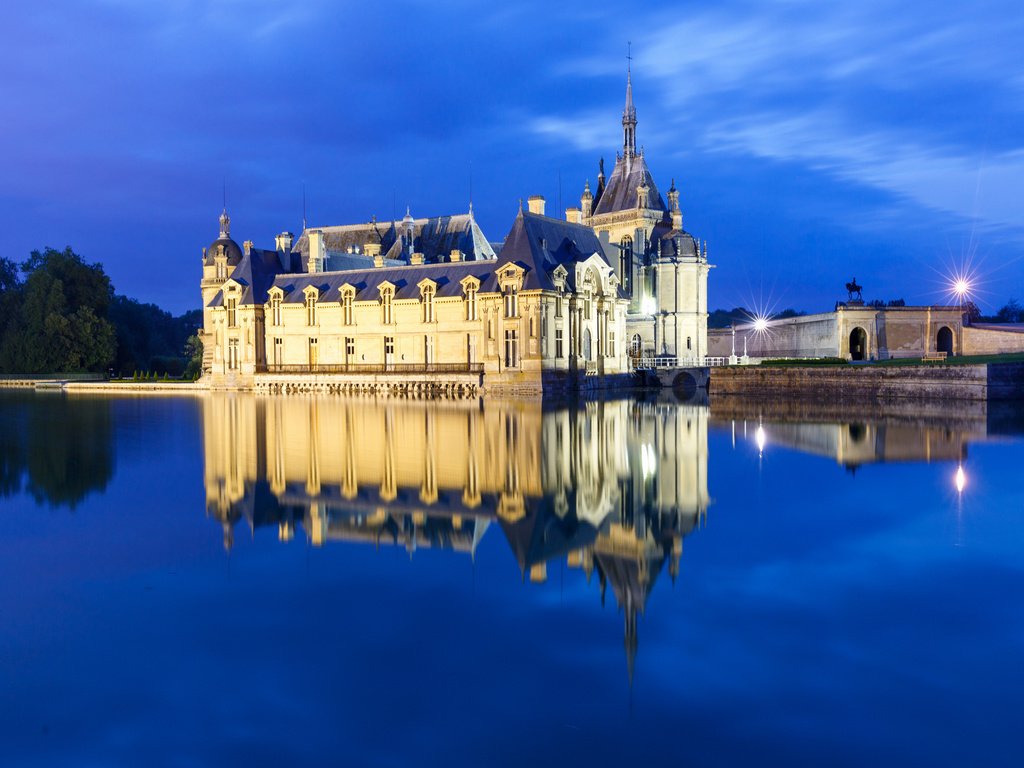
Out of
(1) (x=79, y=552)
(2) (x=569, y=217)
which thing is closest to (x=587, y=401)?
(2) (x=569, y=217)

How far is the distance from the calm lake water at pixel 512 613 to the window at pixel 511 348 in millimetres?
30756

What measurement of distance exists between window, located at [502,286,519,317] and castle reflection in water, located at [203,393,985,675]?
16.6m

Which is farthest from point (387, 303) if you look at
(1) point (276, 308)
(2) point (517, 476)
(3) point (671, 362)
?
(2) point (517, 476)

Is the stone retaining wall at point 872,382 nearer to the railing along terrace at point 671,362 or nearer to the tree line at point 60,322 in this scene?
the railing along terrace at point 671,362

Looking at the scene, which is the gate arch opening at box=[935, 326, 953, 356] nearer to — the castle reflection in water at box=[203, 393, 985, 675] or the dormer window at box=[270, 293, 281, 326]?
the castle reflection in water at box=[203, 393, 985, 675]

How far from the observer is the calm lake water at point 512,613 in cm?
680

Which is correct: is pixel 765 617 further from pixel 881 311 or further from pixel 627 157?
pixel 627 157

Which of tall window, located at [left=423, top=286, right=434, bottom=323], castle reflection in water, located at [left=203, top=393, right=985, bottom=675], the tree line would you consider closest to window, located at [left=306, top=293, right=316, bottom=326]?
tall window, located at [left=423, top=286, right=434, bottom=323]

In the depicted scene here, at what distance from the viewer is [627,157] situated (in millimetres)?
71688

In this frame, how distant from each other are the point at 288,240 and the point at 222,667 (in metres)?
66.5

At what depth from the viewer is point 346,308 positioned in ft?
199

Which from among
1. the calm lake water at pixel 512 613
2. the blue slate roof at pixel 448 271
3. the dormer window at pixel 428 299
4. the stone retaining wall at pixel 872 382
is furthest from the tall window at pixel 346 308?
the calm lake water at pixel 512 613

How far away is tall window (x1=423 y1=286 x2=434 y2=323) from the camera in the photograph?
56.7m

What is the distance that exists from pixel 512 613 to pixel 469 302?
45713mm
